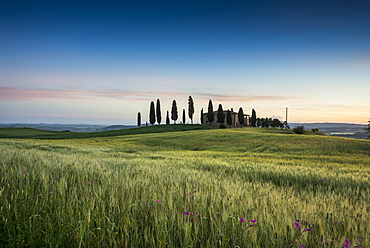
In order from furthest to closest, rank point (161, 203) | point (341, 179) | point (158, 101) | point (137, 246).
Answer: point (158, 101), point (341, 179), point (161, 203), point (137, 246)

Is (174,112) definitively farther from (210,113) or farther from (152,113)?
(210,113)

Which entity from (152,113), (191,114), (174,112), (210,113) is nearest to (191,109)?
(191,114)

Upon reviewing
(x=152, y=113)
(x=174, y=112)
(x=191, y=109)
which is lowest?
(x=152, y=113)

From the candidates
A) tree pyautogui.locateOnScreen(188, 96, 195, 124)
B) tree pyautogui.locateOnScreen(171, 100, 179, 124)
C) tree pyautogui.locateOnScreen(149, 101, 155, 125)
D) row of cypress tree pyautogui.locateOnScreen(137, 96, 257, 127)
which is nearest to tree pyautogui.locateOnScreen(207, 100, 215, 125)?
row of cypress tree pyautogui.locateOnScreen(137, 96, 257, 127)

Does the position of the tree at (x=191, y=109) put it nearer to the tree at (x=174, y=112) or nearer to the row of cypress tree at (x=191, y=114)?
the row of cypress tree at (x=191, y=114)

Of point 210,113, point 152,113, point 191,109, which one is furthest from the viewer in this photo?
point 191,109

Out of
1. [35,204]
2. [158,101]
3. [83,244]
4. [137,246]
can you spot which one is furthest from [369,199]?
[158,101]

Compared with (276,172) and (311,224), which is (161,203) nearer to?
(311,224)

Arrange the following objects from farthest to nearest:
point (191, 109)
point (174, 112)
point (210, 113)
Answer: point (191, 109), point (174, 112), point (210, 113)

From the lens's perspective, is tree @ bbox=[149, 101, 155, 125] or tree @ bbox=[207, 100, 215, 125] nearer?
tree @ bbox=[207, 100, 215, 125]

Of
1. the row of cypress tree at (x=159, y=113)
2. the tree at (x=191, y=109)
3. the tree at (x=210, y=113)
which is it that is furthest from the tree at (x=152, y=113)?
the tree at (x=210, y=113)

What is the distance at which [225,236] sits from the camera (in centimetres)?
217

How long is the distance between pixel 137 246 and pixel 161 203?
955mm

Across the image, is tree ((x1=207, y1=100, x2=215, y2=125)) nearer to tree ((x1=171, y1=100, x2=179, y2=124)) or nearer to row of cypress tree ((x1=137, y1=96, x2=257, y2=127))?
row of cypress tree ((x1=137, y1=96, x2=257, y2=127))
